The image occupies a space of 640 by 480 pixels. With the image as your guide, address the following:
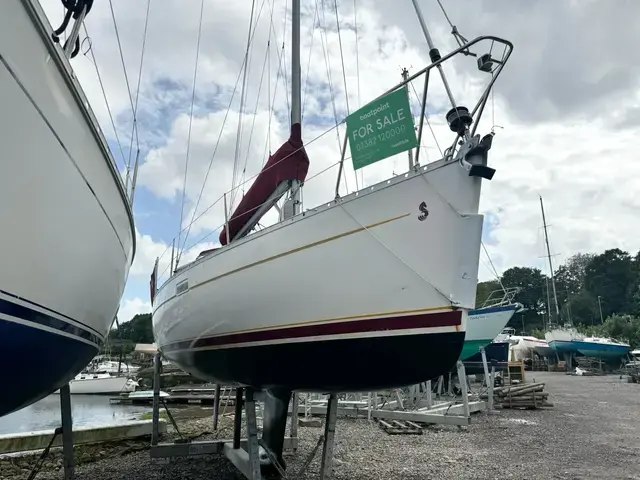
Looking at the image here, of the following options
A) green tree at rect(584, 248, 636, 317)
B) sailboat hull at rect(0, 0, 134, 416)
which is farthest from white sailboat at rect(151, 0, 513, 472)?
green tree at rect(584, 248, 636, 317)

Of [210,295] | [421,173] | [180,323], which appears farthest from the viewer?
[180,323]

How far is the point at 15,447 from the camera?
6.46m

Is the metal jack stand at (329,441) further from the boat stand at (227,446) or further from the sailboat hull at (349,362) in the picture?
the boat stand at (227,446)

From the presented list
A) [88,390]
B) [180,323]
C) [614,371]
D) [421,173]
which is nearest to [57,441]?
[180,323]

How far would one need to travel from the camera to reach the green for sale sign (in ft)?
12.2

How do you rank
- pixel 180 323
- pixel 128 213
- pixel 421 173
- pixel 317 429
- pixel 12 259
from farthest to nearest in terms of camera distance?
1. pixel 317 429
2. pixel 180 323
3. pixel 128 213
4. pixel 421 173
5. pixel 12 259

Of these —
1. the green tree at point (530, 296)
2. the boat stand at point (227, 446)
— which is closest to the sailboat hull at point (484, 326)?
the boat stand at point (227, 446)

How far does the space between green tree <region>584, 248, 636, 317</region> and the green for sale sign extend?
237ft

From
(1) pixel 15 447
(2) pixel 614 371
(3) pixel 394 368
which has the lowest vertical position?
(2) pixel 614 371

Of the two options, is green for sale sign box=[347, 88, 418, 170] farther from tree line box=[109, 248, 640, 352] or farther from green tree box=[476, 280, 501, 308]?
green tree box=[476, 280, 501, 308]

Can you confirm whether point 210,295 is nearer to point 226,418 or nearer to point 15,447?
point 15,447

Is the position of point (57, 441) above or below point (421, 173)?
below

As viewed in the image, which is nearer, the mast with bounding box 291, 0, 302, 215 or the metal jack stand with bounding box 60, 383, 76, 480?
the metal jack stand with bounding box 60, 383, 76, 480

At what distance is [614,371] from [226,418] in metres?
34.7
